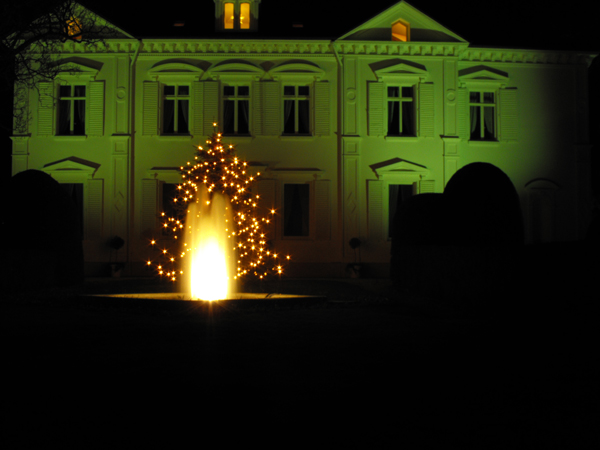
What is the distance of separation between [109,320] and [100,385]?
4.33 m

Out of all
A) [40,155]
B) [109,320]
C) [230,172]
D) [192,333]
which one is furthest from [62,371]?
[40,155]

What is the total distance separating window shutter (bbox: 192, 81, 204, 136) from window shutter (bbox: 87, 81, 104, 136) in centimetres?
331

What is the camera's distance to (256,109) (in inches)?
833

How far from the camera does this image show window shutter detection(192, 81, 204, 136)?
69.3 ft

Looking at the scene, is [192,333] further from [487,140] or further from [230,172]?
[487,140]

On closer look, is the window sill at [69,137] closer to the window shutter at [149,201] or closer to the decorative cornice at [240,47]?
the window shutter at [149,201]

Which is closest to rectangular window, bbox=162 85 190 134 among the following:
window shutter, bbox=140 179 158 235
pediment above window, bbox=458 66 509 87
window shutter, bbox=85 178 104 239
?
window shutter, bbox=140 179 158 235

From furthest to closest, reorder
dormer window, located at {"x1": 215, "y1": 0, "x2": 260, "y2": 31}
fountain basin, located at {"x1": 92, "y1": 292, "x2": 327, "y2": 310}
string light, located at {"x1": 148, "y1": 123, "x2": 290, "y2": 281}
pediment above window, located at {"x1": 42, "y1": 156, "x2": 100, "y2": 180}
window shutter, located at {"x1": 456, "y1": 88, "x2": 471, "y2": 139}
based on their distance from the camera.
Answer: window shutter, located at {"x1": 456, "y1": 88, "x2": 471, "y2": 139}
dormer window, located at {"x1": 215, "y1": 0, "x2": 260, "y2": 31}
pediment above window, located at {"x1": 42, "y1": 156, "x2": 100, "y2": 180}
string light, located at {"x1": 148, "y1": 123, "x2": 290, "y2": 281}
fountain basin, located at {"x1": 92, "y1": 292, "x2": 327, "y2": 310}

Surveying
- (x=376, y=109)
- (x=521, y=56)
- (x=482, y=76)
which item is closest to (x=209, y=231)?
(x=376, y=109)

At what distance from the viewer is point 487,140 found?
21.8 m

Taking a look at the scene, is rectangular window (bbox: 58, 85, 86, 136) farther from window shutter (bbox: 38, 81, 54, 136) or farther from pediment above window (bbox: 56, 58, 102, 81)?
pediment above window (bbox: 56, 58, 102, 81)

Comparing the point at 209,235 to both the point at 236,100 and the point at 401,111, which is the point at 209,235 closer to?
the point at 236,100

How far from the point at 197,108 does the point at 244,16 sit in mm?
3975

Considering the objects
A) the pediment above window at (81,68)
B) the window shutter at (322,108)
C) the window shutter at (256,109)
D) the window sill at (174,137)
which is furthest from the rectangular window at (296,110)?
the pediment above window at (81,68)
